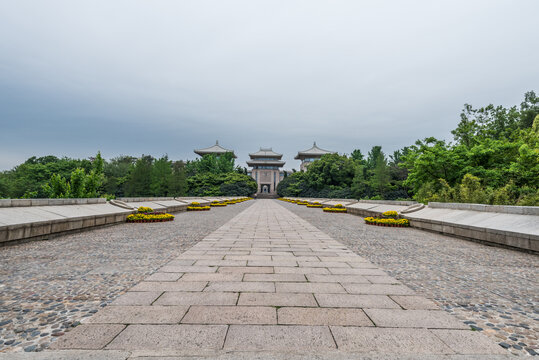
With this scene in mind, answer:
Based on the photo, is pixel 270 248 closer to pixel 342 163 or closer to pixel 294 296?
→ pixel 294 296

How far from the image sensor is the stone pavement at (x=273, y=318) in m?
1.86

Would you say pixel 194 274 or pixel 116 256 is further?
pixel 116 256

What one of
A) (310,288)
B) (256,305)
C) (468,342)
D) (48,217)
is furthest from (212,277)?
(48,217)

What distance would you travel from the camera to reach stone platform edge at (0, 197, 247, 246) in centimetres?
525

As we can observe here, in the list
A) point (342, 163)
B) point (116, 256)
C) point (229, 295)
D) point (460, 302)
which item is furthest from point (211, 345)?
point (342, 163)

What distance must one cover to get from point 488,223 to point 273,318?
21.0 feet

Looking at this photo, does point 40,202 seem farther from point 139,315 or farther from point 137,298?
point 139,315

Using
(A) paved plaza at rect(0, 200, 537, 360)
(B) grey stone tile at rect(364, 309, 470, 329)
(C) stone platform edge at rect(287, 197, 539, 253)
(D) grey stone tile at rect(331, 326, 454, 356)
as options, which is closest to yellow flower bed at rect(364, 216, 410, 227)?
(C) stone platform edge at rect(287, 197, 539, 253)

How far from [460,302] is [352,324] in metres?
1.37

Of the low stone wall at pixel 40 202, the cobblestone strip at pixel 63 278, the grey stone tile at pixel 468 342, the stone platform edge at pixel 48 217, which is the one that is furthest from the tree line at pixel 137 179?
the grey stone tile at pixel 468 342

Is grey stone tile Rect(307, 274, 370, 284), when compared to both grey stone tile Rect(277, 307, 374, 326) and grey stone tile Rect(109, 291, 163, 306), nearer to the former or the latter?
grey stone tile Rect(277, 307, 374, 326)

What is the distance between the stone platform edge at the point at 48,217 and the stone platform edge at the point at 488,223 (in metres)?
9.77

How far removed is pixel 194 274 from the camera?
136 inches

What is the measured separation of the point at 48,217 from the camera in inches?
245
